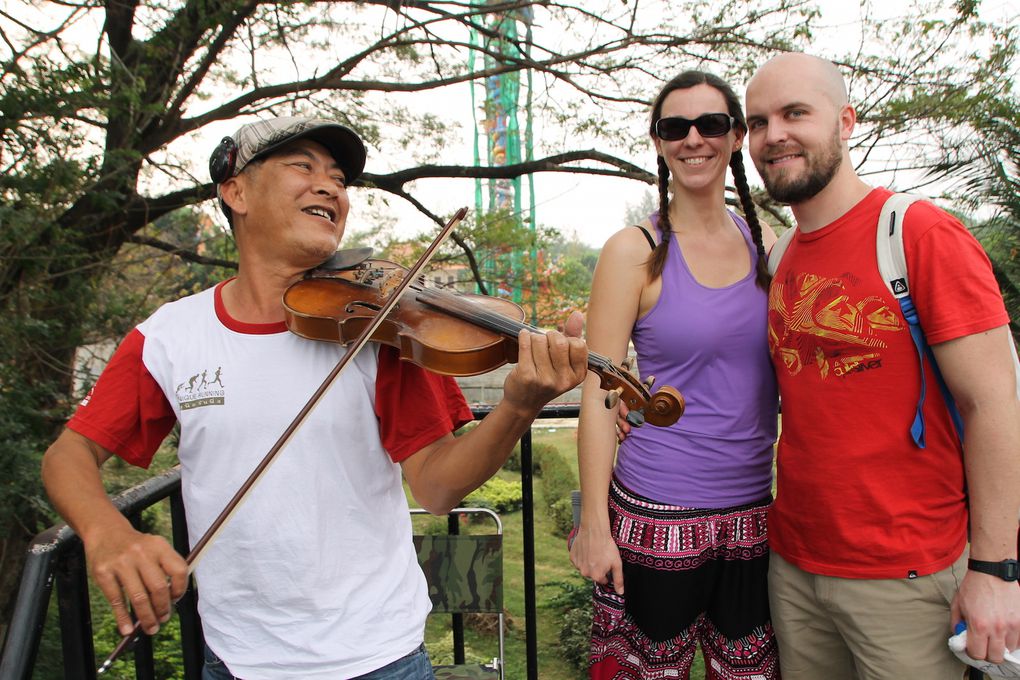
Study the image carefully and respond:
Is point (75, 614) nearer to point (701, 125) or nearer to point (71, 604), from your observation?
point (71, 604)

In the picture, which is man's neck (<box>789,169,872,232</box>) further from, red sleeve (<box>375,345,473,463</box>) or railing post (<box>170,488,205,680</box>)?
railing post (<box>170,488,205,680</box>)

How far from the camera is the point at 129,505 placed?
1.48 m

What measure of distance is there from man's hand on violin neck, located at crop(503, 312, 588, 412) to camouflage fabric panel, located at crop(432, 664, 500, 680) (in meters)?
1.17

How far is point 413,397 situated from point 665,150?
101 centimetres

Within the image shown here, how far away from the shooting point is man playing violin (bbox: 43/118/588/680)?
4.45 feet

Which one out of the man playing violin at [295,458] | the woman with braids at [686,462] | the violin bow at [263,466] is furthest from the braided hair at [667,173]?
the man playing violin at [295,458]

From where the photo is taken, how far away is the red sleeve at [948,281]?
149cm

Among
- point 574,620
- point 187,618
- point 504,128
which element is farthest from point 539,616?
point 187,618

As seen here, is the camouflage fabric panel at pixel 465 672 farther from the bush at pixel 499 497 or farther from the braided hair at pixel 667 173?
the bush at pixel 499 497

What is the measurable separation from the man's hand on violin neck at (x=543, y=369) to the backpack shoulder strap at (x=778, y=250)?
86 centimetres

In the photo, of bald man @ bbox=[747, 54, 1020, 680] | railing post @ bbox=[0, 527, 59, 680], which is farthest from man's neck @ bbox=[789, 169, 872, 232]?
railing post @ bbox=[0, 527, 59, 680]

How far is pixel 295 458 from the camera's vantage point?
1.39 metres

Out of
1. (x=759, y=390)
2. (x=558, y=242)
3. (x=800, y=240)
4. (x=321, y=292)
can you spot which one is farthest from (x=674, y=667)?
(x=558, y=242)

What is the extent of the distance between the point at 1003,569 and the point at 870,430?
36 cm
